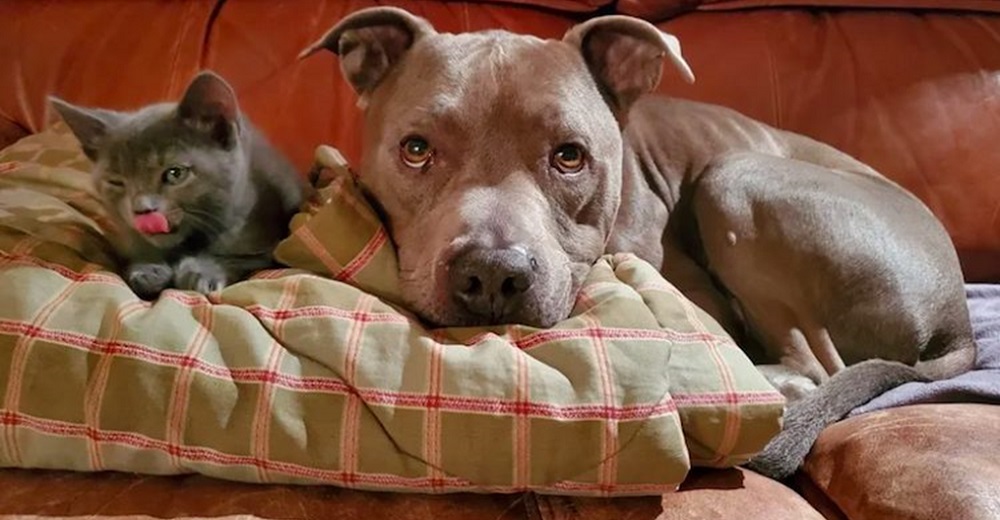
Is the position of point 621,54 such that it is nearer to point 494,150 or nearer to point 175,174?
point 494,150

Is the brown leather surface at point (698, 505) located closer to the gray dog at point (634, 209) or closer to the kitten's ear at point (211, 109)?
the gray dog at point (634, 209)

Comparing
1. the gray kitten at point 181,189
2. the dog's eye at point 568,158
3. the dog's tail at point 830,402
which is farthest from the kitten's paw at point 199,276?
the dog's tail at point 830,402

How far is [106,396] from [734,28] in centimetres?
187

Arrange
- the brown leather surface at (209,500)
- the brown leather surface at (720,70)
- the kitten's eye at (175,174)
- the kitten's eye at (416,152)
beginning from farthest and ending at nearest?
the brown leather surface at (720,70), the kitten's eye at (416,152), the kitten's eye at (175,174), the brown leather surface at (209,500)

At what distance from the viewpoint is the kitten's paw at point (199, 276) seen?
1.58 meters

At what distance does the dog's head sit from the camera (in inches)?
60.3

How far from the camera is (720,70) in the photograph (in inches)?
101

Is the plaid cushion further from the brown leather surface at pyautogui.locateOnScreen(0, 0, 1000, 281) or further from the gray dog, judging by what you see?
the brown leather surface at pyautogui.locateOnScreen(0, 0, 1000, 281)

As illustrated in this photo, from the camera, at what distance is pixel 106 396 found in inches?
51.8

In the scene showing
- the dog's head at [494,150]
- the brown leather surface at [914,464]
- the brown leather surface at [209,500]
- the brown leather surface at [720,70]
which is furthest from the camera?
the brown leather surface at [720,70]

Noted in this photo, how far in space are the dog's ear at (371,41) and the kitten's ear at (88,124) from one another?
380mm

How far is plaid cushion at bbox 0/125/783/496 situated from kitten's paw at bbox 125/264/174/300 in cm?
13

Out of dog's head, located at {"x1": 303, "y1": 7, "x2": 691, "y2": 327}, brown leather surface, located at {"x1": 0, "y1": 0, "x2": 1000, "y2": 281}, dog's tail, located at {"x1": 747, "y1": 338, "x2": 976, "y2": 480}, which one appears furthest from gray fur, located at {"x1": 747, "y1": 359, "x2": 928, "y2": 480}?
brown leather surface, located at {"x1": 0, "y1": 0, "x2": 1000, "y2": 281}

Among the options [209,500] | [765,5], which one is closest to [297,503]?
[209,500]
